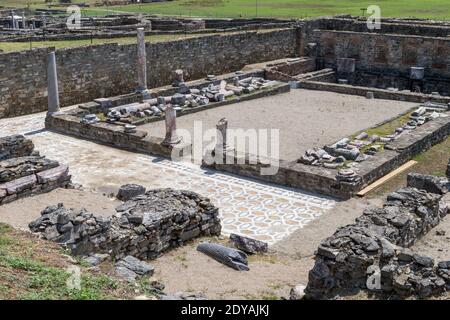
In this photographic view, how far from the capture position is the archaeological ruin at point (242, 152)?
10242mm

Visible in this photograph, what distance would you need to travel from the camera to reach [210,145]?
19.1m

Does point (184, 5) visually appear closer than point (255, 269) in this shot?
No

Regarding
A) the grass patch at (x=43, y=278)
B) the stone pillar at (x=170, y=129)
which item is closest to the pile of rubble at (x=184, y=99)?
the stone pillar at (x=170, y=129)

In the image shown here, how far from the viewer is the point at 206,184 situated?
1595 centimetres

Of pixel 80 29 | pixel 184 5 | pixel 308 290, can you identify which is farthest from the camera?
pixel 184 5

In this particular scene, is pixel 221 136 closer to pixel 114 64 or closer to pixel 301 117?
pixel 301 117

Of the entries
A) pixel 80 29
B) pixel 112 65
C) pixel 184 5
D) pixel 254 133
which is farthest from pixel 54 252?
pixel 184 5

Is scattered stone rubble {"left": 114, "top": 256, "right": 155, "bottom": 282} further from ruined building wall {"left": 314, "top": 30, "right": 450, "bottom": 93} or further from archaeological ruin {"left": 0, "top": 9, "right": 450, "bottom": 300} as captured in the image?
ruined building wall {"left": 314, "top": 30, "right": 450, "bottom": 93}

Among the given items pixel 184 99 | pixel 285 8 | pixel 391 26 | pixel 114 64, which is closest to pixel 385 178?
pixel 184 99

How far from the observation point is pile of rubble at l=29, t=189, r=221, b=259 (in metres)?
10.2

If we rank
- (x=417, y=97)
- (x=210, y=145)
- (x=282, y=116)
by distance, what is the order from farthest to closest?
(x=417, y=97) < (x=282, y=116) < (x=210, y=145)

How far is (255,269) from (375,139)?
33.1ft

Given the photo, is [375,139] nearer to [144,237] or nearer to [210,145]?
[210,145]

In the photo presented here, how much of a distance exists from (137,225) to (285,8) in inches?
1730
